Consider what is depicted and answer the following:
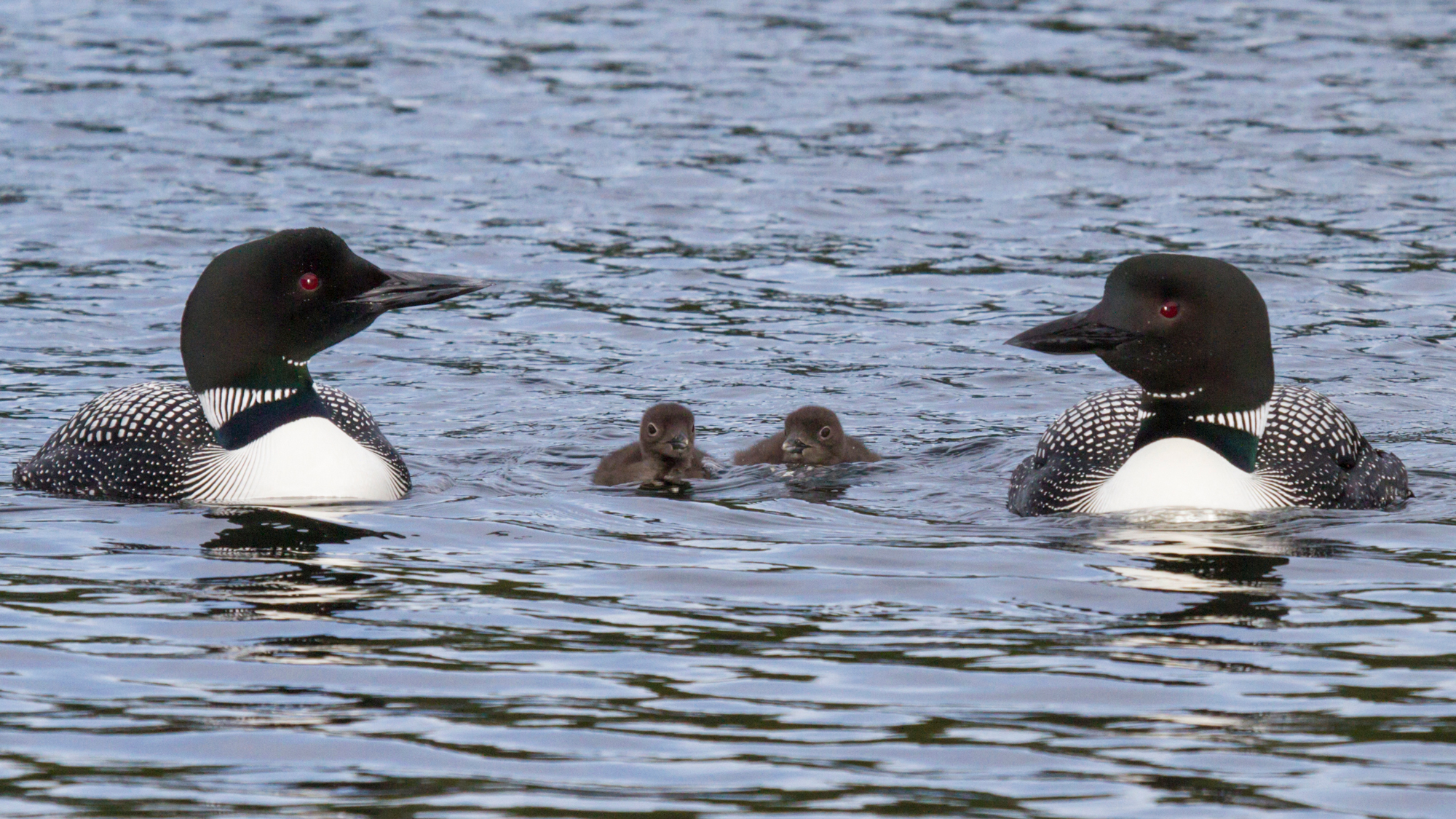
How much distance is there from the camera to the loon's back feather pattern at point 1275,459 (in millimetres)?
7223

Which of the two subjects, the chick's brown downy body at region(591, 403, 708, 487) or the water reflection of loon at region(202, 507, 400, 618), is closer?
the water reflection of loon at region(202, 507, 400, 618)

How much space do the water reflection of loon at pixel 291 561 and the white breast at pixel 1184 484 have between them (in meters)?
2.27

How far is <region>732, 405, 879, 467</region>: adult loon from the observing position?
8117 millimetres

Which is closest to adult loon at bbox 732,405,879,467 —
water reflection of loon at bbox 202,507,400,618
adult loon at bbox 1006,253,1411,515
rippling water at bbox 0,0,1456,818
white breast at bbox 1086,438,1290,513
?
rippling water at bbox 0,0,1456,818

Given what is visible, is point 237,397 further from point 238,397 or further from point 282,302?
point 282,302

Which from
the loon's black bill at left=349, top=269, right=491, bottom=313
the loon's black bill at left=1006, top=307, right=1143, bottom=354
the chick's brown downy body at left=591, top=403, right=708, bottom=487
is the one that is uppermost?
the loon's black bill at left=349, top=269, right=491, bottom=313

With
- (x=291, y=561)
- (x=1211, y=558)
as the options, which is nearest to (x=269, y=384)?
(x=291, y=561)

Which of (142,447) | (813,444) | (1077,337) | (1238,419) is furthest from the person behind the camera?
(813,444)

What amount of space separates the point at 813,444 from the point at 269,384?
6.54ft

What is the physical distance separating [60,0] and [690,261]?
364 inches

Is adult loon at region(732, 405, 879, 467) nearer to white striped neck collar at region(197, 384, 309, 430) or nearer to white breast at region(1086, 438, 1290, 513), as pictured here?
white breast at region(1086, 438, 1290, 513)

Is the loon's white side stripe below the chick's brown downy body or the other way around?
the other way around

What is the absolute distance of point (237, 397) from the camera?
7355mm

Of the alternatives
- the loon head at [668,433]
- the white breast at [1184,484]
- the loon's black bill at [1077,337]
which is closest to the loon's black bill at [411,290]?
the loon head at [668,433]
